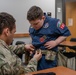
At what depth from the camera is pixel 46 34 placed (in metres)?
1.97

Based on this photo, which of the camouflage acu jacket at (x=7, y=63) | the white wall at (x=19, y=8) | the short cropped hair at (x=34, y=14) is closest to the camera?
the camouflage acu jacket at (x=7, y=63)

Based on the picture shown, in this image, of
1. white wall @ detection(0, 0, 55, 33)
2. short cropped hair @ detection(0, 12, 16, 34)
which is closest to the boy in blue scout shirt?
short cropped hair @ detection(0, 12, 16, 34)

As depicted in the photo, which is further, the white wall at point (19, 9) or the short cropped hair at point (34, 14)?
the white wall at point (19, 9)

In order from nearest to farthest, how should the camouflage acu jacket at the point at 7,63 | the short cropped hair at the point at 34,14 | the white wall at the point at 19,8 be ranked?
1. the camouflage acu jacket at the point at 7,63
2. the short cropped hair at the point at 34,14
3. the white wall at the point at 19,8

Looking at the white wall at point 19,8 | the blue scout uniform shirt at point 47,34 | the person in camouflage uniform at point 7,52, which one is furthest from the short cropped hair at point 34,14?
the white wall at point 19,8

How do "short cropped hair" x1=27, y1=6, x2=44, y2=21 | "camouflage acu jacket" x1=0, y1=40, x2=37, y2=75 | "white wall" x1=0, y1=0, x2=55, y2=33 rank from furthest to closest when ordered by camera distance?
"white wall" x1=0, y1=0, x2=55, y2=33
"short cropped hair" x1=27, y1=6, x2=44, y2=21
"camouflage acu jacket" x1=0, y1=40, x2=37, y2=75

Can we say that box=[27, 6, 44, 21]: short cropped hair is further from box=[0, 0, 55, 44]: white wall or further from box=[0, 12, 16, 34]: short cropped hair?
box=[0, 0, 55, 44]: white wall

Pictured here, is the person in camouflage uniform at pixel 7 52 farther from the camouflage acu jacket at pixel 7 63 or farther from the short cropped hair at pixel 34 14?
the short cropped hair at pixel 34 14

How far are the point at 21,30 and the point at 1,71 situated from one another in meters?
3.47

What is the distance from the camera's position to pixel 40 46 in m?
1.97

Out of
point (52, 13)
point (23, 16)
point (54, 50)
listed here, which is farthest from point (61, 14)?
point (54, 50)

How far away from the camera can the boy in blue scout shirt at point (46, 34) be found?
1.94 meters

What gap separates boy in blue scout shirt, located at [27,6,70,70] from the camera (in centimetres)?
194

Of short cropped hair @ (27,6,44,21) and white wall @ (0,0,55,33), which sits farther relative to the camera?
white wall @ (0,0,55,33)
